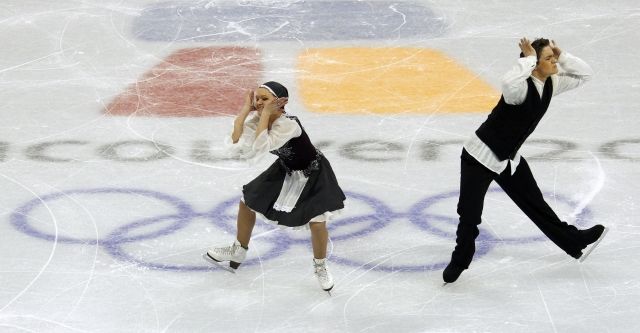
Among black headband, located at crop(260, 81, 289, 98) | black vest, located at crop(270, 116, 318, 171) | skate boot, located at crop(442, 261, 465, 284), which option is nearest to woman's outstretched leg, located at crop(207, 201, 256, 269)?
black vest, located at crop(270, 116, 318, 171)

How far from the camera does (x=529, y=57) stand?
17.0 feet

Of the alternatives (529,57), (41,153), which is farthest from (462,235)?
(41,153)

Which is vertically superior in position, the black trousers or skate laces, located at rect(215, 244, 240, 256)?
the black trousers

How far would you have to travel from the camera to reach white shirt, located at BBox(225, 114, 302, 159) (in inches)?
205

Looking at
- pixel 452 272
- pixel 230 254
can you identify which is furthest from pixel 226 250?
pixel 452 272

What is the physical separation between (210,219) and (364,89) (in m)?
2.99

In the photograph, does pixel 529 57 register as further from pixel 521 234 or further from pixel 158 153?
pixel 158 153

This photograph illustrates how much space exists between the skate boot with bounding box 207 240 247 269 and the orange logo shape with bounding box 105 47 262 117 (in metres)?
2.85

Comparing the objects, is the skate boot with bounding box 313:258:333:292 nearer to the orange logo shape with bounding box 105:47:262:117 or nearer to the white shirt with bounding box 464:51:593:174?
the white shirt with bounding box 464:51:593:174

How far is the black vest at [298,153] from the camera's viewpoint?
17.8 feet

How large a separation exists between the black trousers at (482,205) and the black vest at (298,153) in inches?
32.8

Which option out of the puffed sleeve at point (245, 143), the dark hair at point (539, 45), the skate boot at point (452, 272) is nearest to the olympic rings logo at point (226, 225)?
the skate boot at point (452, 272)

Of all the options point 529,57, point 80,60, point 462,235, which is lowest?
point 80,60

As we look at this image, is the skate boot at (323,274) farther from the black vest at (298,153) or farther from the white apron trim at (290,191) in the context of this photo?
the black vest at (298,153)
